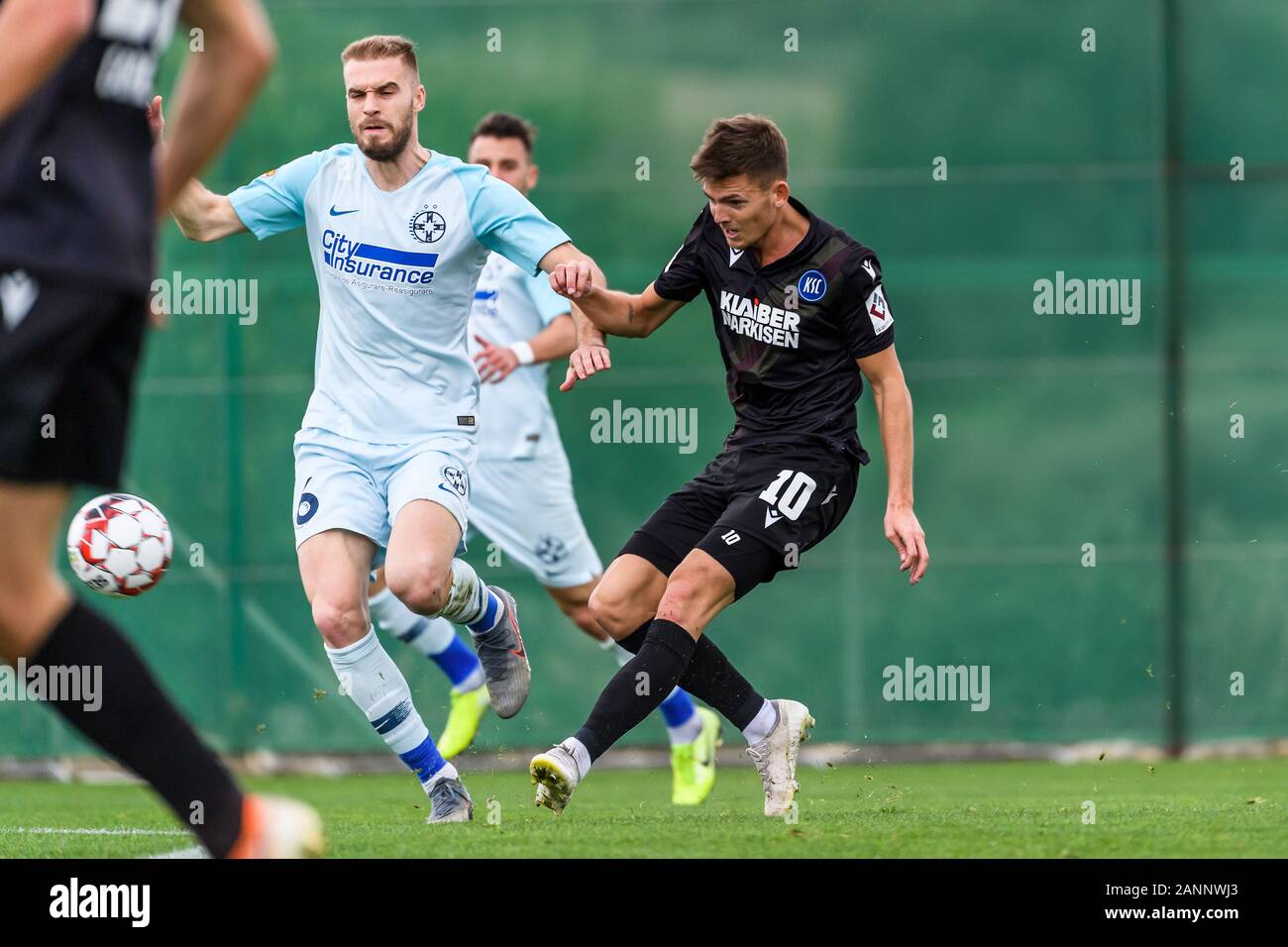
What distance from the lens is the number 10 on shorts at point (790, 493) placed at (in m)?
5.31

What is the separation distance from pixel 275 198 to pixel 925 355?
4727 millimetres

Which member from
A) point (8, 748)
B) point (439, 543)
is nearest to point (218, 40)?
point (439, 543)

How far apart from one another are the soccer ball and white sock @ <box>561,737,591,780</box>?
1.71 metres

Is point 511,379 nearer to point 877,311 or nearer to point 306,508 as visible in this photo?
point 306,508

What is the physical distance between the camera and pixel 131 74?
2824 millimetres

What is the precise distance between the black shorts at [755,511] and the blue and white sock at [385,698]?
0.85m

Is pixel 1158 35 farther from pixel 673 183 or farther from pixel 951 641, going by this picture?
pixel 951 641

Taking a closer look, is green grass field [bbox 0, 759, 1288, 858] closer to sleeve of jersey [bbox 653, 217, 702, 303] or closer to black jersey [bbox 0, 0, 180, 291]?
sleeve of jersey [bbox 653, 217, 702, 303]

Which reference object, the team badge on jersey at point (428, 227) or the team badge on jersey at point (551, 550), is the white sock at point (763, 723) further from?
the team badge on jersey at point (551, 550)

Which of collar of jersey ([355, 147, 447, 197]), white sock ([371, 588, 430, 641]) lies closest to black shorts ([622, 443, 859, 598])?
collar of jersey ([355, 147, 447, 197])

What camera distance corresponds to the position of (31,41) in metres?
2.60

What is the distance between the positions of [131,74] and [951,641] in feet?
24.1

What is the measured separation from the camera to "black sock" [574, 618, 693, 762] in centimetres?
494
